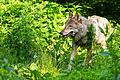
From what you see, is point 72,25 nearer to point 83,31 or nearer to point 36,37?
point 83,31

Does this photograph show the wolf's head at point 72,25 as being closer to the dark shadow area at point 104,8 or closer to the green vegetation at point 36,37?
the green vegetation at point 36,37

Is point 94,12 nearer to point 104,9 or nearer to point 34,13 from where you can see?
point 104,9

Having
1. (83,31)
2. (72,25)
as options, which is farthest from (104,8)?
(72,25)

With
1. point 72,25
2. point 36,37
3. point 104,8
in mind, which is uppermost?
point 72,25

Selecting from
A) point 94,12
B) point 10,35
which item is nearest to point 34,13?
point 10,35

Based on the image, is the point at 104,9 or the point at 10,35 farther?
the point at 104,9

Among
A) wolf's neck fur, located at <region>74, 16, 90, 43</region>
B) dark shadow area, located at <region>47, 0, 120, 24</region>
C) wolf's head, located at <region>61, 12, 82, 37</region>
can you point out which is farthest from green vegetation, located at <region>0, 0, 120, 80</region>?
dark shadow area, located at <region>47, 0, 120, 24</region>

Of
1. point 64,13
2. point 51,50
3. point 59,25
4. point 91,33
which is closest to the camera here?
point 91,33

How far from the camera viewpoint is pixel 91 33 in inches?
261

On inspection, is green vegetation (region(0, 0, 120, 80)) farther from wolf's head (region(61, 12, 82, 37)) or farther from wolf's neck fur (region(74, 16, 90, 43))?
wolf's head (region(61, 12, 82, 37))

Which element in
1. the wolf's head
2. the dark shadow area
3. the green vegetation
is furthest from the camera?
the dark shadow area

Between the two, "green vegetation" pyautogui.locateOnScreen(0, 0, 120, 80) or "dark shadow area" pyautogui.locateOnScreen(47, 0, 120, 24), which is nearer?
"green vegetation" pyautogui.locateOnScreen(0, 0, 120, 80)

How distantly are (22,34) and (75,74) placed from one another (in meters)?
4.02

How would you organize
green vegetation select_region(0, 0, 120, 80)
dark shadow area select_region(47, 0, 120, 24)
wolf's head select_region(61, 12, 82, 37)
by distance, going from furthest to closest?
1. dark shadow area select_region(47, 0, 120, 24)
2. green vegetation select_region(0, 0, 120, 80)
3. wolf's head select_region(61, 12, 82, 37)
